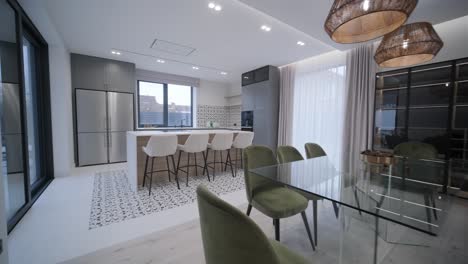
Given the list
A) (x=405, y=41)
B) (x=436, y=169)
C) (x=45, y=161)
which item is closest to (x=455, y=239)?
(x=436, y=169)

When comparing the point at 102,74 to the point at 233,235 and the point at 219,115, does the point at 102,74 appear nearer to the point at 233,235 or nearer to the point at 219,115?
the point at 219,115

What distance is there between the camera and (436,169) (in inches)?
78.0

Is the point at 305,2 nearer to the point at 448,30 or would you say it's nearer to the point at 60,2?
the point at 448,30

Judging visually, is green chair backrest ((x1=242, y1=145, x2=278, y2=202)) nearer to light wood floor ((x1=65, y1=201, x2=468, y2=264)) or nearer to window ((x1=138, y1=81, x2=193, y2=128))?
light wood floor ((x1=65, y1=201, x2=468, y2=264))

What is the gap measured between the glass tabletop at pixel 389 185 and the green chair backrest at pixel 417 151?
214 millimetres

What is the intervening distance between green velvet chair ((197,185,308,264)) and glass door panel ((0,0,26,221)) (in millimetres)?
2505

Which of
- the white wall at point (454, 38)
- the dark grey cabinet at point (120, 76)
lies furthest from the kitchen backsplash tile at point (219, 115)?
the white wall at point (454, 38)

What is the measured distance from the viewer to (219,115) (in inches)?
274

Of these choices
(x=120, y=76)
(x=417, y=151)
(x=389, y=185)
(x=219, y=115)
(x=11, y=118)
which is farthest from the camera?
(x=219, y=115)

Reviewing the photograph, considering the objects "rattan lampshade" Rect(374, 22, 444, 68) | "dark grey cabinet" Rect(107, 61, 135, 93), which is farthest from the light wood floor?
"dark grey cabinet" Rect(107, 61, 135, 93)

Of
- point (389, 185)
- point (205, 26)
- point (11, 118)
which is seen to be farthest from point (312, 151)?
point (11, 118)

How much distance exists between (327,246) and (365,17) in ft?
6.40

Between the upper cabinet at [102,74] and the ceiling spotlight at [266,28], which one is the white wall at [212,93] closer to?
the upper cabinet at [102,74]

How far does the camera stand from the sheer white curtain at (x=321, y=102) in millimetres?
3859
